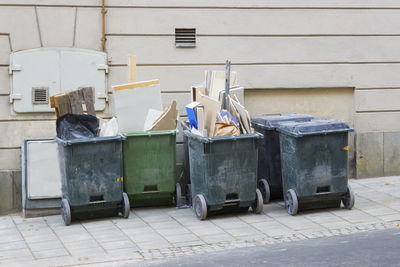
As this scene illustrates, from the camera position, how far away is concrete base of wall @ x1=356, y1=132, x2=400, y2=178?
11.3 m

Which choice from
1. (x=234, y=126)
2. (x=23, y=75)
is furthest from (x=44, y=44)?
(x=234, y=126)

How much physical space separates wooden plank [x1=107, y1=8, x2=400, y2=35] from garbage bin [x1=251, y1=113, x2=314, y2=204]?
167 cm

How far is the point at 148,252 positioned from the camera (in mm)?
7570

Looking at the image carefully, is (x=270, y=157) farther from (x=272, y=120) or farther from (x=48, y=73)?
(x=48, y=73)

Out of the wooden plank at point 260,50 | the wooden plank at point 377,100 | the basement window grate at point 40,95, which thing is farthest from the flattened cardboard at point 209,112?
the wooden plank at point 377,100

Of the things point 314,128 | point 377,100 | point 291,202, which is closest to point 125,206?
point 291,202

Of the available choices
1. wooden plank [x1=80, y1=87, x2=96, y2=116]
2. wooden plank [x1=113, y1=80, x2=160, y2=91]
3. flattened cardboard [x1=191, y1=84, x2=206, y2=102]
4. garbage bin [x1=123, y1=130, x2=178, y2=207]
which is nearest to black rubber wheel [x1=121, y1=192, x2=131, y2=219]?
garbage bin [x1=123, y1=130, x2=178, y2=207]

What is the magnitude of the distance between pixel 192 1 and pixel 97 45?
A: 61.4 inches

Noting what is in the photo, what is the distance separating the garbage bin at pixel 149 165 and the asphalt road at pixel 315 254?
7.14ft

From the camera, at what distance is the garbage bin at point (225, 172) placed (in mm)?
8742

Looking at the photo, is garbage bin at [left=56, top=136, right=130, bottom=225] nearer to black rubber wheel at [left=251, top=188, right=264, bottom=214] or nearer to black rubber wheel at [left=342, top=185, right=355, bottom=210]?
black rubber wheel at [left=251, top=188, right=264, bottom=214]

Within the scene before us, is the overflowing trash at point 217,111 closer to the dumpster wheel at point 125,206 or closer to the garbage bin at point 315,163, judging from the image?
the garbage bin at point 315,163

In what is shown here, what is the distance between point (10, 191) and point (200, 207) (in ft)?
9.32

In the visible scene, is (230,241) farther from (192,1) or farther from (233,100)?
(192,1)
